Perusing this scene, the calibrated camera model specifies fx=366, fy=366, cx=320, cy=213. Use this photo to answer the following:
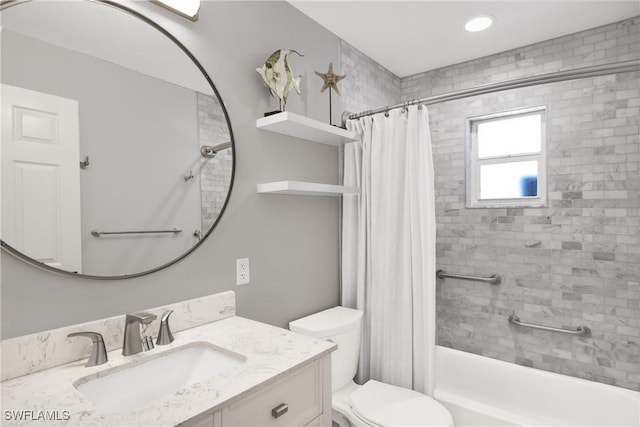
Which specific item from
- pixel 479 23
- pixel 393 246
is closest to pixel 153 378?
pixel 393 246

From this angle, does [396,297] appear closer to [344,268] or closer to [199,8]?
[344,268]

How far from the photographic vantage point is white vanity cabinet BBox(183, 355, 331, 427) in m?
0.94

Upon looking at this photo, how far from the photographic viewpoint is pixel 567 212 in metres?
2.32

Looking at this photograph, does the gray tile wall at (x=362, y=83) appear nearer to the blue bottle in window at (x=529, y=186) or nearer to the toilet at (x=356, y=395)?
the blue bottle in window at (x=529, y=186)

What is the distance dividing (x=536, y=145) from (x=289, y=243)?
1822mm

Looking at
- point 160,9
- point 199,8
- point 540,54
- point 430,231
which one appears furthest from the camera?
point 540,54

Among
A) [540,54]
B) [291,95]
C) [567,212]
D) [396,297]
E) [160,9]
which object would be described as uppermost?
[540,54]

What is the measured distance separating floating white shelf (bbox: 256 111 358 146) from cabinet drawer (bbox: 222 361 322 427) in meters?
1.06

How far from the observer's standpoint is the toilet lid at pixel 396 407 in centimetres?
163

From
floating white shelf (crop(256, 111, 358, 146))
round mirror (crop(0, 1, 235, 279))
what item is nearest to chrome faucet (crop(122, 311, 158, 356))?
round mirror (crop(0, 1, 235, 279))

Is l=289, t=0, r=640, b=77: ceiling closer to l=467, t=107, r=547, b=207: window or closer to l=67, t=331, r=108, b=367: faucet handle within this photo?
l=467, t=107, r=547, b=207: window

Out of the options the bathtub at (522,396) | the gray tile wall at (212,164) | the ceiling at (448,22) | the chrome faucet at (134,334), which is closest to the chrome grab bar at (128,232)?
the gray tile wall at (212,164)

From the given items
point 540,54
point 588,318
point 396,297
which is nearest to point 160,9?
point 396,297

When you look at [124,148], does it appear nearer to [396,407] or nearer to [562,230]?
[396,407]
